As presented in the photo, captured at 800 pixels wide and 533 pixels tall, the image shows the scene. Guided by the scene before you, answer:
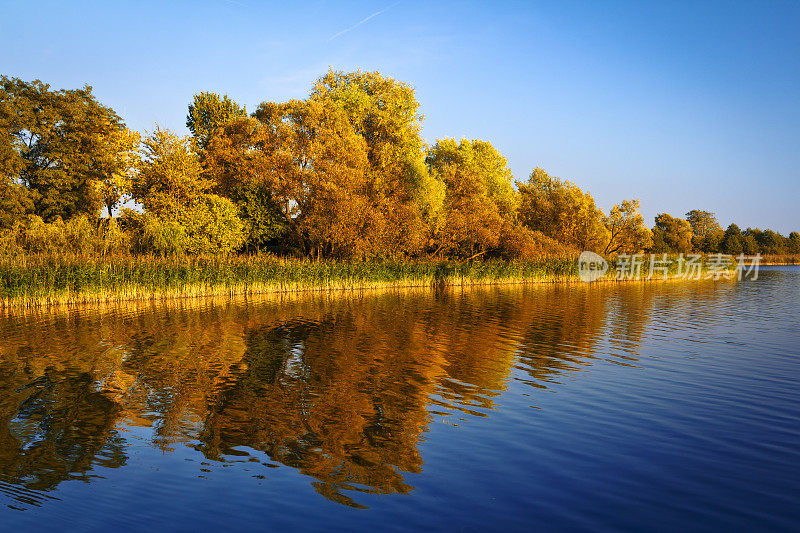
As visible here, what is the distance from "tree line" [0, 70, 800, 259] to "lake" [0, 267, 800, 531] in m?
25.7

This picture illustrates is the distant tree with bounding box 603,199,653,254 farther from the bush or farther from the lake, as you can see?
the lake

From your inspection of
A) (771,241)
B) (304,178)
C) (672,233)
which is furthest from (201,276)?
(771,241)

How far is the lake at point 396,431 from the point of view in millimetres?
7531

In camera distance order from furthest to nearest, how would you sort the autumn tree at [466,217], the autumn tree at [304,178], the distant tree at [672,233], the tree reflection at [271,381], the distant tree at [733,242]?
the distant tree at [733,242] < the distant tree at [672,233] < the autumn tree at [466,217] < the autumn tree at [304,178] < the tree reflection at [271,381]

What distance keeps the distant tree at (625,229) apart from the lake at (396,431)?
62.4 m

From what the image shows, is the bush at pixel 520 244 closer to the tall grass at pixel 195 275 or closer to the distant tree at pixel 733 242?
the tall grass at pixel 195 275

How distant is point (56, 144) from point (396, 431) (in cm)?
5986

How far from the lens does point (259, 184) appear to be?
5356cm

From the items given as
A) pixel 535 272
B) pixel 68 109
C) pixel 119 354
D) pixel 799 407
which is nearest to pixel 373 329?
pixel 119 354

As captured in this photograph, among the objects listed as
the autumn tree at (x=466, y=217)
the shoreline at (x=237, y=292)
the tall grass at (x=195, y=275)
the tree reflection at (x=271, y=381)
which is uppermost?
the autumn tree at (x=466, y=217)

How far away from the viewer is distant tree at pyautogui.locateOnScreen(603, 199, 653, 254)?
266ft

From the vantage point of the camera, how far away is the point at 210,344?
20.4 metres

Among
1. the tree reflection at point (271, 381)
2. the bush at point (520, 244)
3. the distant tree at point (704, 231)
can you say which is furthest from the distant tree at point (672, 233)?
the tree reflection at point (271, 381)

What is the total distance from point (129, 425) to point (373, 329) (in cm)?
1411
